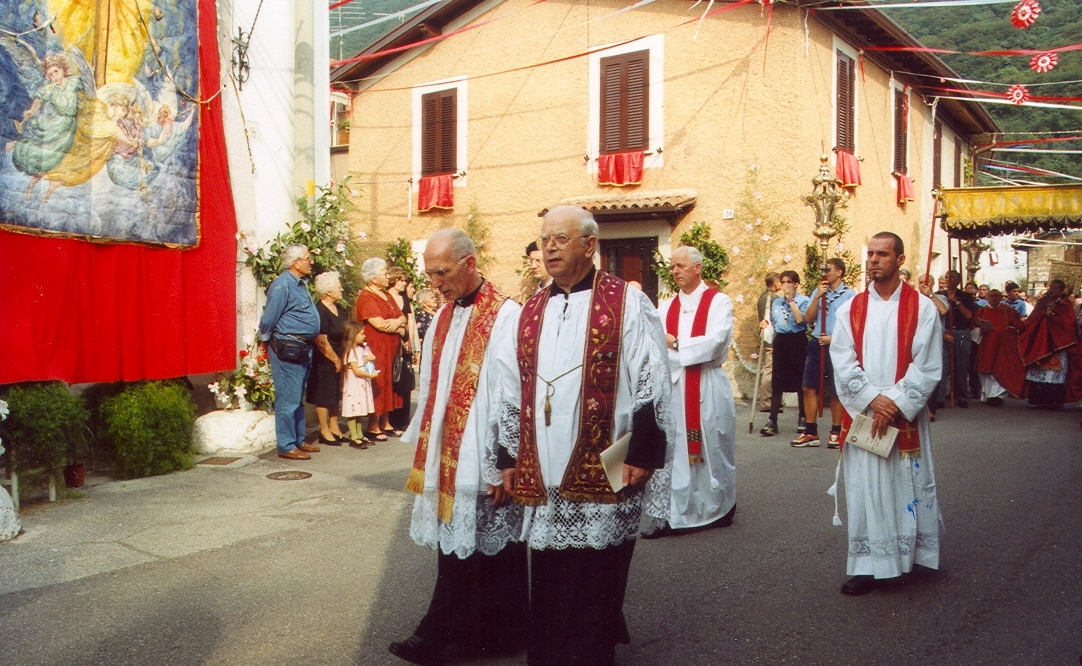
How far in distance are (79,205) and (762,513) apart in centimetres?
579

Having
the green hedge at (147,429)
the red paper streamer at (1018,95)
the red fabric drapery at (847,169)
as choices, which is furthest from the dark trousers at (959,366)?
the green hedge at (147,429)

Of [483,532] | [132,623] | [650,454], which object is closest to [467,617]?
[483,532]

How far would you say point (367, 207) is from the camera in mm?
19984

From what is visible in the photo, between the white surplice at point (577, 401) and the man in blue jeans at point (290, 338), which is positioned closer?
Result: the white surplice at point (577, 401)

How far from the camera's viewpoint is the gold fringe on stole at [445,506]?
4012 millimetres

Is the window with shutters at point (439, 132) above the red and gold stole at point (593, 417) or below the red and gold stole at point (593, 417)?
above

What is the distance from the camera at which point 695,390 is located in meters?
6.77

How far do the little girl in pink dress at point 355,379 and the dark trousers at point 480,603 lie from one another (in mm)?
5696

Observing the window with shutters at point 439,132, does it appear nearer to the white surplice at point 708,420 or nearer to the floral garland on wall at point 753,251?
the floral garland on wall at point 753,251

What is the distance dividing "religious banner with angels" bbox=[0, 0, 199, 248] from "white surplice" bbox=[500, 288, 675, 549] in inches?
202

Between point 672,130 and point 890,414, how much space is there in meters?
11.6

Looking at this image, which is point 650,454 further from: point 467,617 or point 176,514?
point 176,514

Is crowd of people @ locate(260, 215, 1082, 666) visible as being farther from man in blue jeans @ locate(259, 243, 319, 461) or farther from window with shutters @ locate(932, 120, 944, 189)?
window with shutters @ locate(932, 120, 944, 189)

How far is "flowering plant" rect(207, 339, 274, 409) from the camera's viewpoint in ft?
30.1
